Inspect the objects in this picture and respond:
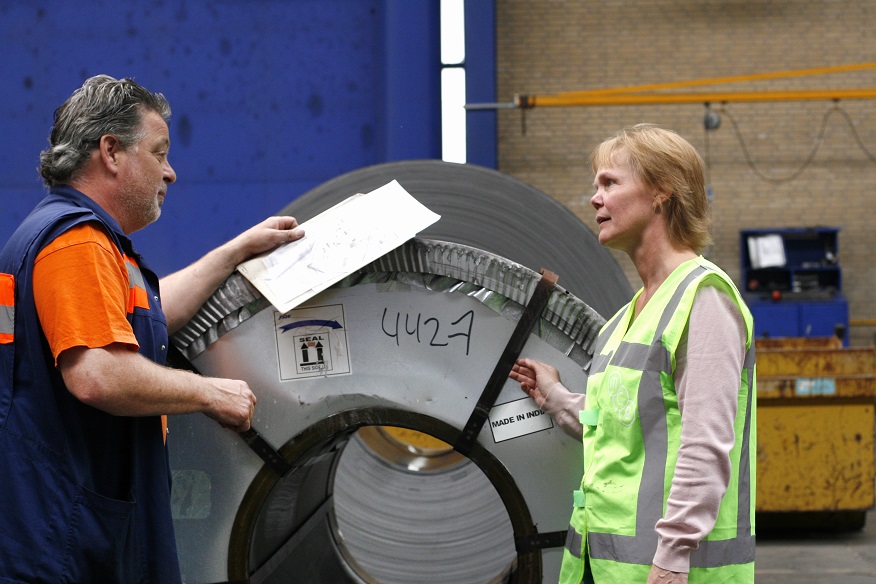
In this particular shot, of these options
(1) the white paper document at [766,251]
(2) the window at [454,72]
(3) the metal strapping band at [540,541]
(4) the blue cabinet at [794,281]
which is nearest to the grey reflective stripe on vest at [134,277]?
(3) the metal strapping band at [540,541]

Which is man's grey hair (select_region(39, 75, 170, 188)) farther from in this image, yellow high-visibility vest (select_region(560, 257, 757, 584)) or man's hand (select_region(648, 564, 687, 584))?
man's hand (select_region(648, 564, 687, 584))

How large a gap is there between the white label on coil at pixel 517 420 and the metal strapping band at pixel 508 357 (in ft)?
0.07

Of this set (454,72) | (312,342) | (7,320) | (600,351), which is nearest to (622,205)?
(600,351)

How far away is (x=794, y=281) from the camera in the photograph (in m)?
8.64

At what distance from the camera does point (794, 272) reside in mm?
8664

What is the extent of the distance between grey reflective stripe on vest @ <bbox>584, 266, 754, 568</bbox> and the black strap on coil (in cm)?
68

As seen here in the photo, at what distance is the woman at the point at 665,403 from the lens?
1.25 meters

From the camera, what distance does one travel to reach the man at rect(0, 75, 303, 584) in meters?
1.33

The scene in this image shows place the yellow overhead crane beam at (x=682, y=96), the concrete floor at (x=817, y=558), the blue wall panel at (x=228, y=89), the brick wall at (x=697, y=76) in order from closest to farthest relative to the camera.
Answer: the concrete floor at (x=817, y=558)
the blue wall panel at (x=228, y=89)
the yellow overhead crane beam at (x=682, y=96)
the brick wall at (x=697, y=76)

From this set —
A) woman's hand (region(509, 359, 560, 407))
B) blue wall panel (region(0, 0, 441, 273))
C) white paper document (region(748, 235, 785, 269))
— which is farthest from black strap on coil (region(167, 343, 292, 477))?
white paper document (region(748, 235, 785, 269))

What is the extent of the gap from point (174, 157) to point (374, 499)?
10.6ft

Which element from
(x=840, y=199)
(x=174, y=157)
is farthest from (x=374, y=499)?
(x=840, y=199)

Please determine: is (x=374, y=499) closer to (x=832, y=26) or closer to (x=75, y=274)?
(x=75, y=274)

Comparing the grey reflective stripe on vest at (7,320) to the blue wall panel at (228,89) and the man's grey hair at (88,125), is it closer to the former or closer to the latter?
the man's grey hair at (88,125)
